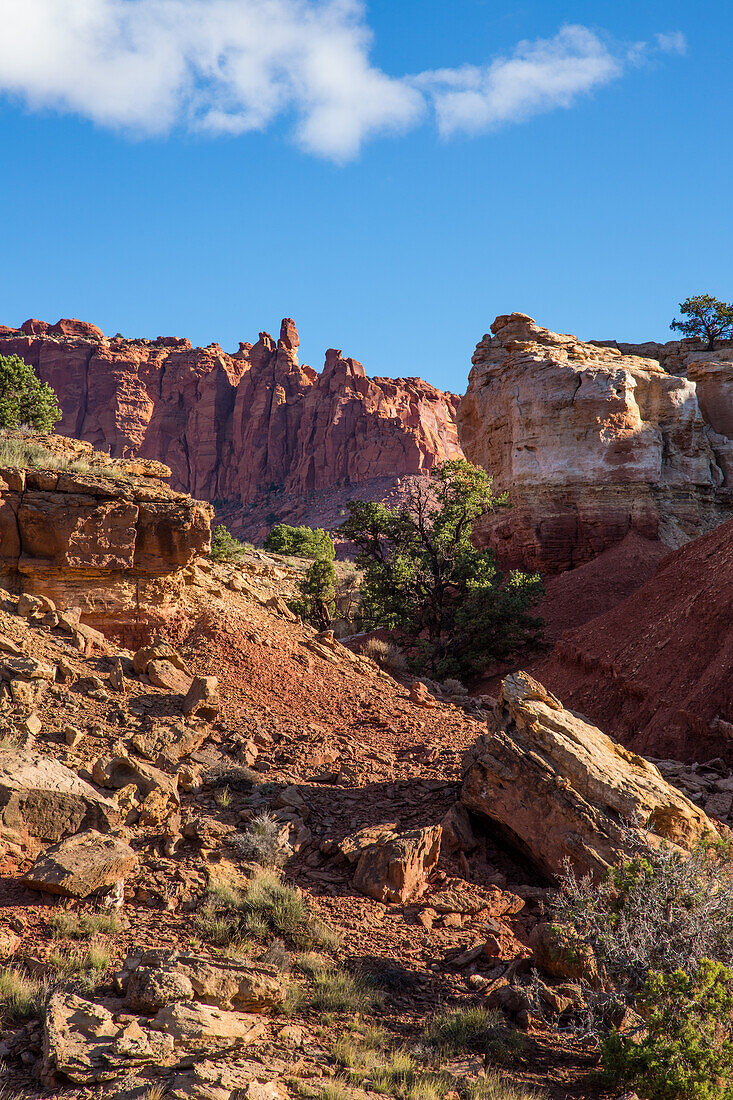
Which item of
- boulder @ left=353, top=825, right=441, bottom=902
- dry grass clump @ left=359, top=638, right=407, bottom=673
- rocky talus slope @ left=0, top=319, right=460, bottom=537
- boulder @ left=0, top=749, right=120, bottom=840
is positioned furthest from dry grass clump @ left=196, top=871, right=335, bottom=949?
rocky talus slope @ left=0, top=319, right=460, bottom=537

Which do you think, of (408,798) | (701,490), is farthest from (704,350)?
(408,798)

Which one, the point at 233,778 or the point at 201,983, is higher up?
the point at 233,778

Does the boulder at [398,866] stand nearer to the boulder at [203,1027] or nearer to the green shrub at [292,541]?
the boulder at [203,1027]

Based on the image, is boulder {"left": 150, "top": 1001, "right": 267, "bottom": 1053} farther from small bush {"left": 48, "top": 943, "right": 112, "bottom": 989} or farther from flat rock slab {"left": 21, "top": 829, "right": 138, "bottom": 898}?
flat rock slab {"left": 21, "top": 829, "right": 138, "bottom": 898}

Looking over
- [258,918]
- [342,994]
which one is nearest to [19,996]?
[258,918]

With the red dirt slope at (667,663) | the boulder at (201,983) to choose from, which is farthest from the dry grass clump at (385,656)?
the boulder at (201,983)

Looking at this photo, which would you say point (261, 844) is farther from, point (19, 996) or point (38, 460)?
point (38, 460)

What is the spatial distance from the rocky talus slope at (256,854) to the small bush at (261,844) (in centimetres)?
3

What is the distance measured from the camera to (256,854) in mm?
6781

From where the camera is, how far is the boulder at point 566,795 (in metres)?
6.86

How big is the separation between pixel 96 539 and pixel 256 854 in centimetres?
570

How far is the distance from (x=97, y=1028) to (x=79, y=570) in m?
7.26

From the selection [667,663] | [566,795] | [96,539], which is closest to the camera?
[566,795]

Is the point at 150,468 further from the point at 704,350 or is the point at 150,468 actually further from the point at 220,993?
the point at 704,350
